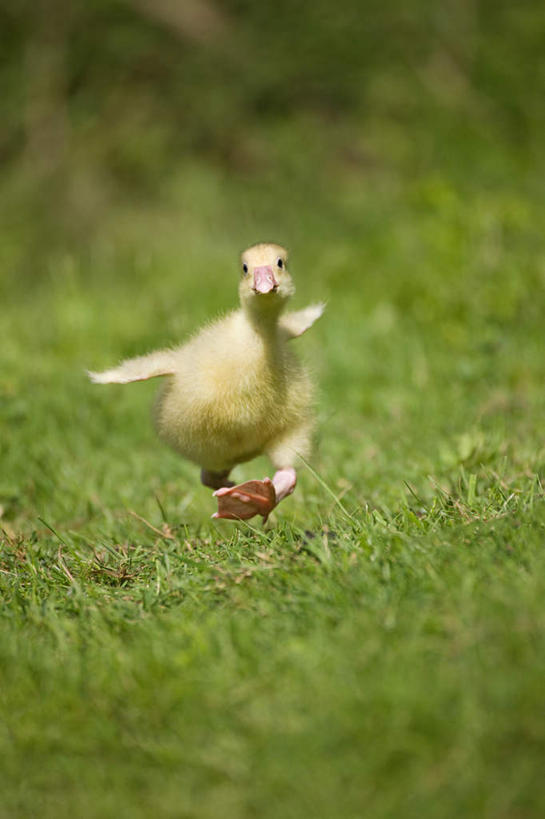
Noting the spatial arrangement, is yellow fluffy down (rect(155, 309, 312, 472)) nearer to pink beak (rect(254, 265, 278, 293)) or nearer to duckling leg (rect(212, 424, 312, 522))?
duckling leg (rect(212, 424, 312, 522))

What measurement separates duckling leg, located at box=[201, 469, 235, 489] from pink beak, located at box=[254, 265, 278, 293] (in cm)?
92

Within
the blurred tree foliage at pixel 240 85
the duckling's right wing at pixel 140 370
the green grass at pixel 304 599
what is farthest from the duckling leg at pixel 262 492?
the blurred tree foliage at pixel 240 85

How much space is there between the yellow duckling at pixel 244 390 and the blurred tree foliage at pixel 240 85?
571cm

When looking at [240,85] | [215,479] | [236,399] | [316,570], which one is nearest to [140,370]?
[236,399]

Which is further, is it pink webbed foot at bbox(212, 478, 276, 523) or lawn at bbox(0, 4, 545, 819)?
pink webbed foot at bbox(212, 478, 276, 523)

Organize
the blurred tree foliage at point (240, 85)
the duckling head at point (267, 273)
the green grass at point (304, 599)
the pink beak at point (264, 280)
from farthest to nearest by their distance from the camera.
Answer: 1. the blurred tree foliage at point (240, 85)
2. the duckling head at point (267, 273)
3. the pink beak at point (264, 280)
4. the green grass at point (304, 599)

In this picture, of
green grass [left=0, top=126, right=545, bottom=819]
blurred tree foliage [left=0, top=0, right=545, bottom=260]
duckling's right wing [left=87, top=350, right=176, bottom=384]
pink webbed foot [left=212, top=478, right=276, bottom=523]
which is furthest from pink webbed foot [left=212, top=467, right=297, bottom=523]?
blurred tree foliage [left=0, top=0, right=545, bottom=260]

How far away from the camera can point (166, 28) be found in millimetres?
9719

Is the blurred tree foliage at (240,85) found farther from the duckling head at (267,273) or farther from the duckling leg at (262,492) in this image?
the duckling leg at (262,492)

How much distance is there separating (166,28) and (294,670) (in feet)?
29.1

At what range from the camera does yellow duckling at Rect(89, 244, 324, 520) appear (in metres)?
3.25

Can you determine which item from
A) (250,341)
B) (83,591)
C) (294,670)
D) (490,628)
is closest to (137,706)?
(294,670)

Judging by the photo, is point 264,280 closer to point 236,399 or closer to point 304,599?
point 236,399

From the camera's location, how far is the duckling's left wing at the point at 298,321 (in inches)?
141
